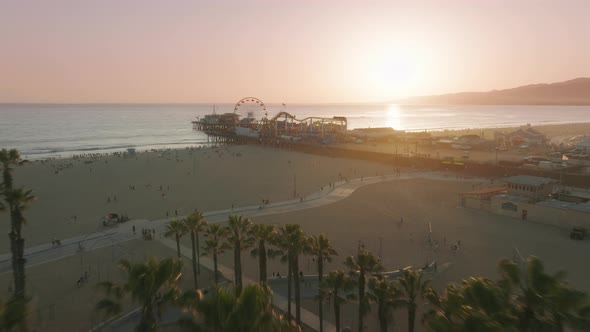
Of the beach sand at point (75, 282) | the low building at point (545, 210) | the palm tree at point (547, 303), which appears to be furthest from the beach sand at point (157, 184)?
the palm tree at point (547, 303)

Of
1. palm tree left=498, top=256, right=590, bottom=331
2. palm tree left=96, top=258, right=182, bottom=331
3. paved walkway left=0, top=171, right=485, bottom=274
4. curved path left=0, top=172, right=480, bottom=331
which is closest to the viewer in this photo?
palm tree left=498, top=256, right=590, bottom=331

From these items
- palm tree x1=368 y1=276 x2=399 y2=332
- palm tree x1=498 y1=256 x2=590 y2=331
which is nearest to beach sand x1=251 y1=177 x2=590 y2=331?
palm tree x1=368 y1=276 x2=399 y2=332

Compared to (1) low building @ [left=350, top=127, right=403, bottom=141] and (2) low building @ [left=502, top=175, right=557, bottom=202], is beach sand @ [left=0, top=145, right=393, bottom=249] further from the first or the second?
(1) low building @ [left=350, top=127, right=403, bottom=141]

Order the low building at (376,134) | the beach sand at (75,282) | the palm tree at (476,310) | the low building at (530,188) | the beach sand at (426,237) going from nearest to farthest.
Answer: the palm tree at (476,310), the beach sand at (75,282), the beach sand at (426,237), the low building at (530,188), the low building at (376,134)

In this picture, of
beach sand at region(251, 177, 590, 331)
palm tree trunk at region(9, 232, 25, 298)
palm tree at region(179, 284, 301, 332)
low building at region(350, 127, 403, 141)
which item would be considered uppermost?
palm tree at region(179, 284, 301, 332)

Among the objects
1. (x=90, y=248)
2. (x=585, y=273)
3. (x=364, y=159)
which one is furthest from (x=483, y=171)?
(x=90, y=248)

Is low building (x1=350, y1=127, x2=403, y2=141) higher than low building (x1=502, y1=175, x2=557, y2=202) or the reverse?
higher

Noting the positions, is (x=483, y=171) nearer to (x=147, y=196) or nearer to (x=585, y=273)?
(x=585, y=273)

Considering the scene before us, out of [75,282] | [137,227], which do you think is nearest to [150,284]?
[75,282]

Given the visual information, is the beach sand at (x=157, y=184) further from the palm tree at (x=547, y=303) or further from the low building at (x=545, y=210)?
the palm tree at (x=547, y=303)
